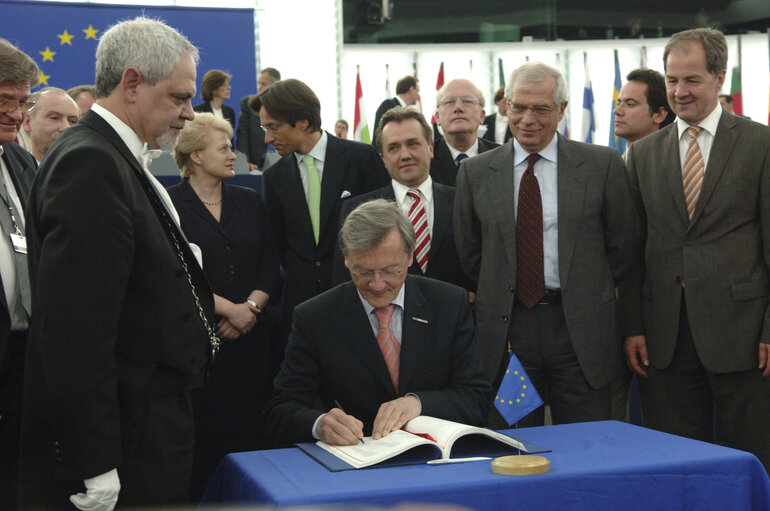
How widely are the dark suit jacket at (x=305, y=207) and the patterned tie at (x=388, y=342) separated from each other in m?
1.01

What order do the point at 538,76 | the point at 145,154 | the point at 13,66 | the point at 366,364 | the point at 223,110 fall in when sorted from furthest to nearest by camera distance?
the point at 223,110 → the point at 538,76 → the point at 366,364 → the point at 13,66 → the point at 145,154

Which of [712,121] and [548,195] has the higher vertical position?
[712,121]

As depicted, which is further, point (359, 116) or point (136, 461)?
point (359, 116)

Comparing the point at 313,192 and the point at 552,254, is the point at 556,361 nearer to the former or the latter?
the point at 552,254

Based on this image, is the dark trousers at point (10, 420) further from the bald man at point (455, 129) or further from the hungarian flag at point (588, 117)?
the hungarian flag at point (588, 117)

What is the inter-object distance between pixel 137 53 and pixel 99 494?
3.27ft

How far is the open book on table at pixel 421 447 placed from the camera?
2.14 meters

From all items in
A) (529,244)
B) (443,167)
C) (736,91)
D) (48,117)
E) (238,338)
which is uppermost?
(736,91)

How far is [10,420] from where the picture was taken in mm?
2566

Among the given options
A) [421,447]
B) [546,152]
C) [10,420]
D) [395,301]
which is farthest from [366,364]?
[546,152]

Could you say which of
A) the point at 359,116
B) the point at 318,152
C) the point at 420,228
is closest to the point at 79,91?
the point at 318,152

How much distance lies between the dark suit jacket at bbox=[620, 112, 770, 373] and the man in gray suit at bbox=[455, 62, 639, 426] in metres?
0.17

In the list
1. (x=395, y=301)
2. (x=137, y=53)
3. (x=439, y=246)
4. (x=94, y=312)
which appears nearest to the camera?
(x=94, y=312)

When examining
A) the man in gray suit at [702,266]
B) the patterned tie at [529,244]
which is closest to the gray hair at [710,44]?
the man in gray suit at [702,266]
